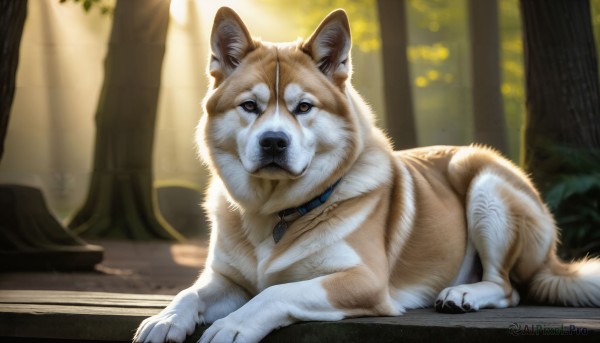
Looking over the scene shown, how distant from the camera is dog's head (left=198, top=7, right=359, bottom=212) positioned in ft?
10.0

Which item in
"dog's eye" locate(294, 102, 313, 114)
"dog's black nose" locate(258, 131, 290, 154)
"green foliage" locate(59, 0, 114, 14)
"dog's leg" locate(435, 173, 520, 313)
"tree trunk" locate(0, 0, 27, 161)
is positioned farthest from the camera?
"green foliage" locate(59, 0, 114, 14)

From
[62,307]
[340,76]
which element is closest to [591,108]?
[340,76]

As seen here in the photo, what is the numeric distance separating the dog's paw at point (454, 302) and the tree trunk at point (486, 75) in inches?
209

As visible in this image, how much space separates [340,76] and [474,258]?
4.07ft

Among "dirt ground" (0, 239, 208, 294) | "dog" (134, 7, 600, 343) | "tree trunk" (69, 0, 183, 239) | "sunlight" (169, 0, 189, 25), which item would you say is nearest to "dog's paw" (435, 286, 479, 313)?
"dog" (134, 7, 600, 343)

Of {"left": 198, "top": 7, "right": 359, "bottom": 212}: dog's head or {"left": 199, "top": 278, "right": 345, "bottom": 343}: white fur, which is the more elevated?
{"left": 198, "top": 7, "right": 359, "bottom": 212}: dog's head

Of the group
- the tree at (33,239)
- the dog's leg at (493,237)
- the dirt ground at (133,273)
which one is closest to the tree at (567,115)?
the dog's leg at (493,237)

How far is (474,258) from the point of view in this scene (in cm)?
373

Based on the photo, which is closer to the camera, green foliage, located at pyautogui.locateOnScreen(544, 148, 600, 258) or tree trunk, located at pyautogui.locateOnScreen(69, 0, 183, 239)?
green foliage, located at pyautogui.locateOnScreen(544, 148, 600, 258)

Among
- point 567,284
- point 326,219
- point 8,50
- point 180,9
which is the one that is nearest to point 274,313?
point 326,219

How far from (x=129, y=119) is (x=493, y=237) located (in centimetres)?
691

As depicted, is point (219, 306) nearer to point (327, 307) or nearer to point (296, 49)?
point (327, 307)

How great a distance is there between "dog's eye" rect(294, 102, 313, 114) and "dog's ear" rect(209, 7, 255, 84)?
1.42 feet

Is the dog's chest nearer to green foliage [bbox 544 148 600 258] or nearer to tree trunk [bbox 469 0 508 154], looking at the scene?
green foliage [bbox 544 148 600 258]
